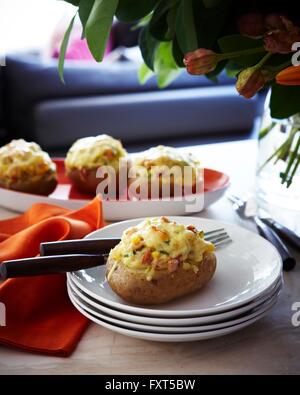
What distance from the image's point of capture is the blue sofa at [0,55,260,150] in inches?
124

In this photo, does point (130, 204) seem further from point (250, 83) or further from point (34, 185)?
point (250, 83)

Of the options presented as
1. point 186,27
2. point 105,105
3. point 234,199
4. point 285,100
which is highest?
point 186,27

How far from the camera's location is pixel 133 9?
2.92 ft

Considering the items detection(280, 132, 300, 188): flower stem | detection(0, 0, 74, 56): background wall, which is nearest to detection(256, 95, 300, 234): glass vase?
detection(280, 132, 300, 188): flower stem

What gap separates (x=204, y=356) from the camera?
0.75 meters

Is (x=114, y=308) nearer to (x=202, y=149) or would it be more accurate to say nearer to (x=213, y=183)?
(x=213, y=183)

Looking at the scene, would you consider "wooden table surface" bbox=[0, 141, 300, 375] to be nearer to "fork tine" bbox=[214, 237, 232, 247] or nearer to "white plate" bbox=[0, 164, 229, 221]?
"fork tine" bbox=[214, 237, 232, 247]

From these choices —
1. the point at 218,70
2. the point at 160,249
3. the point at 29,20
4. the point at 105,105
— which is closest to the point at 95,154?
the point at 218,70

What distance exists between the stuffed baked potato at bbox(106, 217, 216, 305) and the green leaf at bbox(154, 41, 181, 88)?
516 millimetres

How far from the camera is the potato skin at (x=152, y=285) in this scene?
2.46 feet

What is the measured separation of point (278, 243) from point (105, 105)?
2278mm

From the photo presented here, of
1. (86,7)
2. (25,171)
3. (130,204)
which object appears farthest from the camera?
(25,171)

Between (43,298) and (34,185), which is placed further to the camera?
(34,185)

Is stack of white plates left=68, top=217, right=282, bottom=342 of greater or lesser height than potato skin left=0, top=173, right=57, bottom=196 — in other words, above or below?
above
